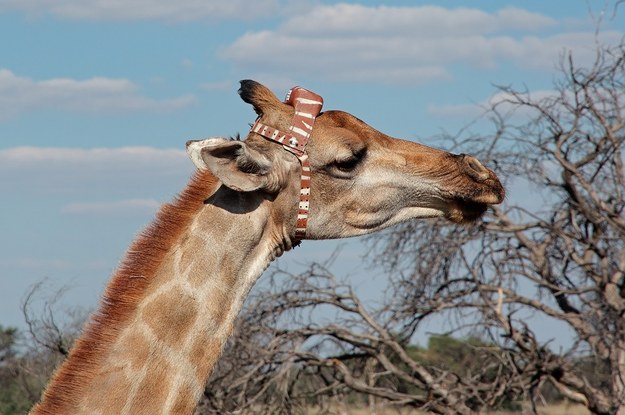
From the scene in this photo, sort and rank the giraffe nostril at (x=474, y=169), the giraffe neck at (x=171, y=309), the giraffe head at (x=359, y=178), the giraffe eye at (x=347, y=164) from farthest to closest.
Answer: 1. the giraffe nostril at (x=474, y=169)
2. the giraffe eye at (x=347, y=164)
3. the giraffe head at (x=359, y=178)
4. the giraffe neck at (x=171, y=309)

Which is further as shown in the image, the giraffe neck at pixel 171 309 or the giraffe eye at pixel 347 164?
the giraffe eye at pixel 347 164

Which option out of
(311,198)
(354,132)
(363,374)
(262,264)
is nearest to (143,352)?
(262,264)

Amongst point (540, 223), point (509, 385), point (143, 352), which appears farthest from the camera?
point (540, 223)

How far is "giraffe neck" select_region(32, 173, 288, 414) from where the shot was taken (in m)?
4.40

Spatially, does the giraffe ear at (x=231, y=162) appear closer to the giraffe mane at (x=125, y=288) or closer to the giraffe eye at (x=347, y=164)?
the giraffe mane at (x=125, y=288)

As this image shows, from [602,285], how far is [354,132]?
25.8 ft

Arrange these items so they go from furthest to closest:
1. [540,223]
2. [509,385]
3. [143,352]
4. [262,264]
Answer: [540,223]
[509,385]
[262,264]
[143,352]

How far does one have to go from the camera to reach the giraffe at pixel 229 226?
4.44 metres

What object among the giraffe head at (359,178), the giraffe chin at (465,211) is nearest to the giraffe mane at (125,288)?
the giraffe head at (359,178)

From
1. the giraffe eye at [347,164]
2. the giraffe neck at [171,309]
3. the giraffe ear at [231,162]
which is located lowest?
the giraffe neck at [171,309]

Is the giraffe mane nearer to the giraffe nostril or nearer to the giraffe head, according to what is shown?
the giraffe head

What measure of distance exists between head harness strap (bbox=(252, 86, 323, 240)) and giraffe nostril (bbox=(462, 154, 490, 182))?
2.46 ft

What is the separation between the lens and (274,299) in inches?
488

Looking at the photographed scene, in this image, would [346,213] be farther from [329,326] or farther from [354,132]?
[329,326]
